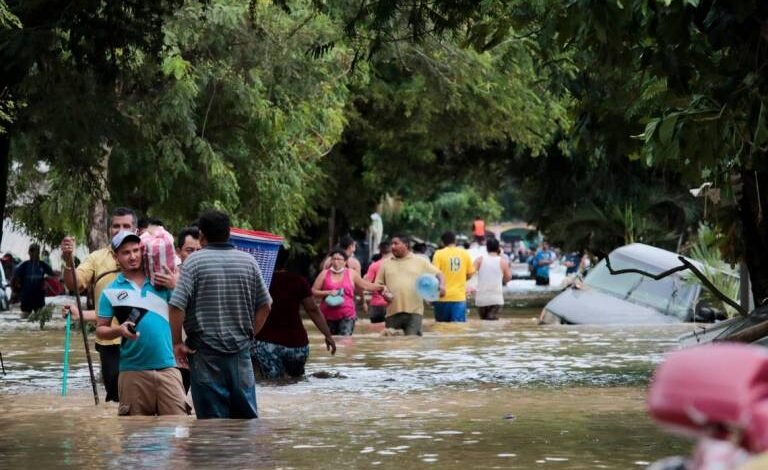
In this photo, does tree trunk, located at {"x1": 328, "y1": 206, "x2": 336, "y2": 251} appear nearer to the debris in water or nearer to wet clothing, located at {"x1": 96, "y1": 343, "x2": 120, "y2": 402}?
the debris in water

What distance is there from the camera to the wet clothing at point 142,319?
37.0 ft

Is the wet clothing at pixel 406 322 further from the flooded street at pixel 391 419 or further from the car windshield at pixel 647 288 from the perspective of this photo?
the car windshield at pixel 647 288

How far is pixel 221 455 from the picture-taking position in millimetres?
10062

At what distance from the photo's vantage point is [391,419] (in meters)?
12.8

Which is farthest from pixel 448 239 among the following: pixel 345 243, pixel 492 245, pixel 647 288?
pixel 647 288

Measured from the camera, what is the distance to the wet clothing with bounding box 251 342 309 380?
16328 mm

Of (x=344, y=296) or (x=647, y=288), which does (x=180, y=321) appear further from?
(x=647, y=288)

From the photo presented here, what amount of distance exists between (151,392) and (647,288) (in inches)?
756

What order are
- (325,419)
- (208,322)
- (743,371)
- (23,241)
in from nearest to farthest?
1. (743,371)
2. (208,322)
3. (325,419)
4. (23,241)

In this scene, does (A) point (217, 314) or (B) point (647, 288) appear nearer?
(A) point (217, 314)

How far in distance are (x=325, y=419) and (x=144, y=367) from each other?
6.48ft

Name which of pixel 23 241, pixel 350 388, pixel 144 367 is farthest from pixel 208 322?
pixel 23 241

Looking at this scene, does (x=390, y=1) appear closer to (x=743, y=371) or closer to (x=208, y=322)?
(x=208, y=322)

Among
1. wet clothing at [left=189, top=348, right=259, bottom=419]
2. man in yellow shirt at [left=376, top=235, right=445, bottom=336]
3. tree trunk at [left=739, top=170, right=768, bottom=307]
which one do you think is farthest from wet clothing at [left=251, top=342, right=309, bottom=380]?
man in yellow shirt at [left=376, top=235, right=445, bottom=336]
